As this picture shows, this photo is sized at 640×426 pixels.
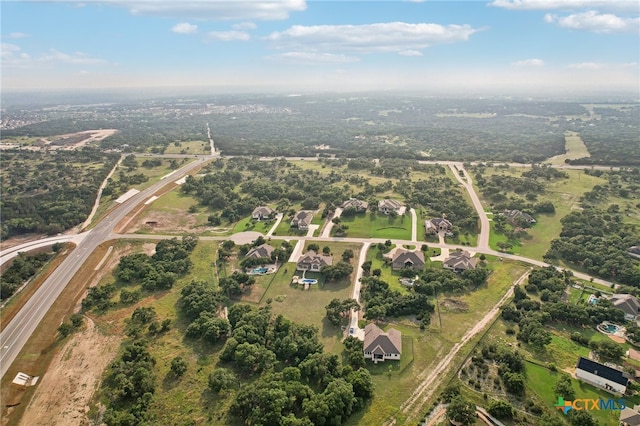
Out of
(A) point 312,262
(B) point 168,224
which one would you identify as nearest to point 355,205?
(A) point 312,262

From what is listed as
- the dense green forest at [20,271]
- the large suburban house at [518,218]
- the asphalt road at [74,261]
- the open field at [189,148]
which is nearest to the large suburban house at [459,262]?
the asphalt road at [74,261]

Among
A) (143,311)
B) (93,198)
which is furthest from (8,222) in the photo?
(143,311)

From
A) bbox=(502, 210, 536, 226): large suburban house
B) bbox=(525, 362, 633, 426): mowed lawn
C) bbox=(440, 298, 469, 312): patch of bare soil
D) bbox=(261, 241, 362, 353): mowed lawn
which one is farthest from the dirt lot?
bbox=(502, 210, 536, 226): large suburban house

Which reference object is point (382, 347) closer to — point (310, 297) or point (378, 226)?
point (310, 297)

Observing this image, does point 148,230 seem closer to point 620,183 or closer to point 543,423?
point 543,423

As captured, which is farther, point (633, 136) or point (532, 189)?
point (633, 136)

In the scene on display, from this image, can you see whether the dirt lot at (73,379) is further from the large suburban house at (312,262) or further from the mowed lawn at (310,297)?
the large suburban house at (312,262)
